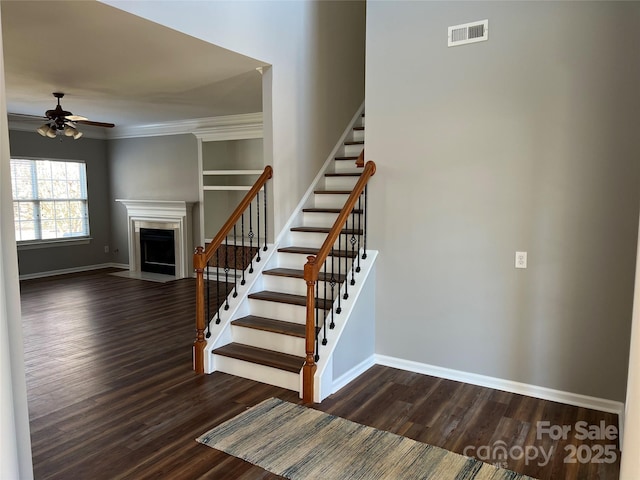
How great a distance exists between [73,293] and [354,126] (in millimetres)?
4531

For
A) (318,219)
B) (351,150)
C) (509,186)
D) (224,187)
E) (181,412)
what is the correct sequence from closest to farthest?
(181,412), (509,186), (318,219), (351,150), (224,187)

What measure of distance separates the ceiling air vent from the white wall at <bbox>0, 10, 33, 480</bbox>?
2815mm

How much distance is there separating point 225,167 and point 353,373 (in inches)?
183

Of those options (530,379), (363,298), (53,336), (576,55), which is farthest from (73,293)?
(576,55)

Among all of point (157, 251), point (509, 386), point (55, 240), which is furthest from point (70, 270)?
point (509, 386)

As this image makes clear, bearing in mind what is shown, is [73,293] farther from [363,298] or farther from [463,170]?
[463,170]

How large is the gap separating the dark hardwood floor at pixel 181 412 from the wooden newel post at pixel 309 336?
172 mm


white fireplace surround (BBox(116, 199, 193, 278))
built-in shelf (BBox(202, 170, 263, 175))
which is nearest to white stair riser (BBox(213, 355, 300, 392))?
built-in shelf (BBox(202, 170, 263, 175))

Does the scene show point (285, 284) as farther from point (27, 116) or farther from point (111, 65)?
point (27, 116)

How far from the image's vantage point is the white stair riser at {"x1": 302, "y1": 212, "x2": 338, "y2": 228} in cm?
455

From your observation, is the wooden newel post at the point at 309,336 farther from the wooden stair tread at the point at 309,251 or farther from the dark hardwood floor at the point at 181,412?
the wooden stair tread at the point at 309,251

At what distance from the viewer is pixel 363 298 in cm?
367

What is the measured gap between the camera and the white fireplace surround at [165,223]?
7.48m

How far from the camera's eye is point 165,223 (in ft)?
25.5
